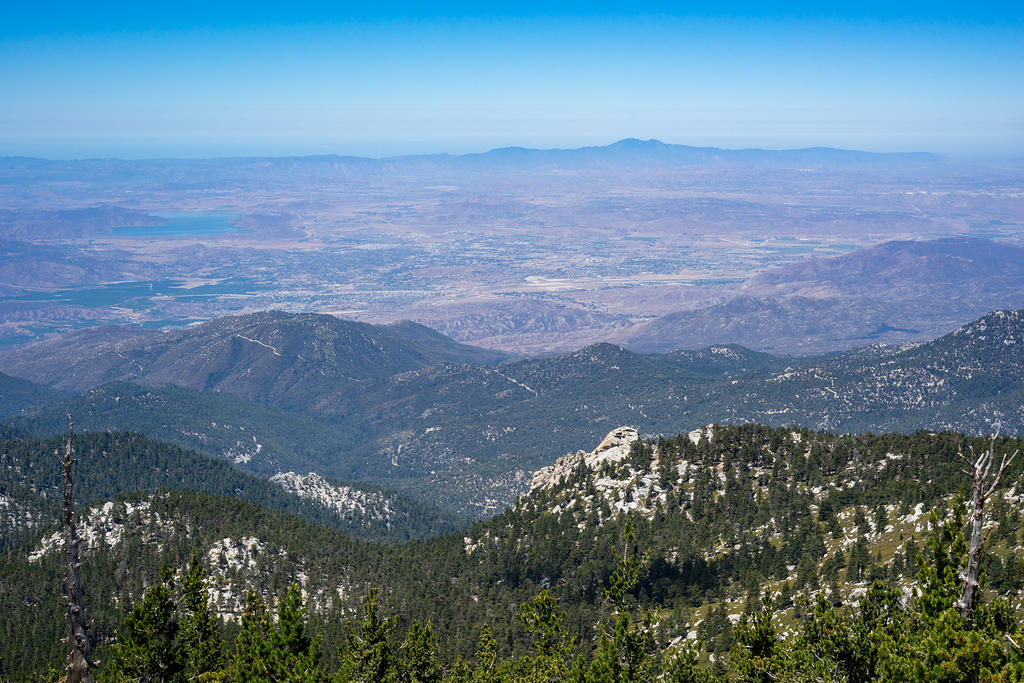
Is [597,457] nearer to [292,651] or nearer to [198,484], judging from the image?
[292,651]

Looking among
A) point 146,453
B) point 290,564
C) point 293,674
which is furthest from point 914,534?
point 146,453

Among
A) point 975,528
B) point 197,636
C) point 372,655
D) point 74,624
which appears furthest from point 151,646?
point 975,528

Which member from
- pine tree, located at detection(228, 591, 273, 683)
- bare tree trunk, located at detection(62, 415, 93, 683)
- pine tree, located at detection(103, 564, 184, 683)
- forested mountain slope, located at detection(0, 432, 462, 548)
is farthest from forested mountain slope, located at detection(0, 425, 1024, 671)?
forested mountain slope, located at detection(0, 432, 462, 548)

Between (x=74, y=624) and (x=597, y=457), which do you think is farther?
(x=597, y=457)

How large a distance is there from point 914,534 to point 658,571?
25.5 meters

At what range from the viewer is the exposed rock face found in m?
117

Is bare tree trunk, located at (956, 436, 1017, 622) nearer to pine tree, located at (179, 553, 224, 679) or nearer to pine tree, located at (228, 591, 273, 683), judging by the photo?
pine tree, located at (228, 591, 273, 683)

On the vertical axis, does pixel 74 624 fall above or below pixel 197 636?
above

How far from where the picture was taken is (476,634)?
81.2 m

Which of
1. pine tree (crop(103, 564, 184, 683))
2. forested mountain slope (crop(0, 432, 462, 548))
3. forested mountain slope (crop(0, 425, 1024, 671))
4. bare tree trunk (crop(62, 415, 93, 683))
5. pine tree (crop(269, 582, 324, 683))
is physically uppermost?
bare tree trunk (crop(62, 415, 93, 683))

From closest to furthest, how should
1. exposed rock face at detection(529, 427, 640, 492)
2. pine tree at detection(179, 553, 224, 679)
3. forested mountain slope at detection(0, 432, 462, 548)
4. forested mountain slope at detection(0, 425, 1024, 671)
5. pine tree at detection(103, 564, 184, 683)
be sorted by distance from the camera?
pine tree at detection(103, 564, 184, 683) → pine tree at detection(179, 553, 224, 679) → forested mountain slope at detection(0, 425, 1024, 671) → exposed rock face at detection(529, 427, 640, 492) → forested mountain slope at detection(0, 432, 462, 548)

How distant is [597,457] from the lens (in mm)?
119812

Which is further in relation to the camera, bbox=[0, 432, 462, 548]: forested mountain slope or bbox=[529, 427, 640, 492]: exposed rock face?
bbox=[0, 432, 462, 548]: forested mountain slope

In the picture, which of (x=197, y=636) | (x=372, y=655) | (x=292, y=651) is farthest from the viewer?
(x=372, y=655)
